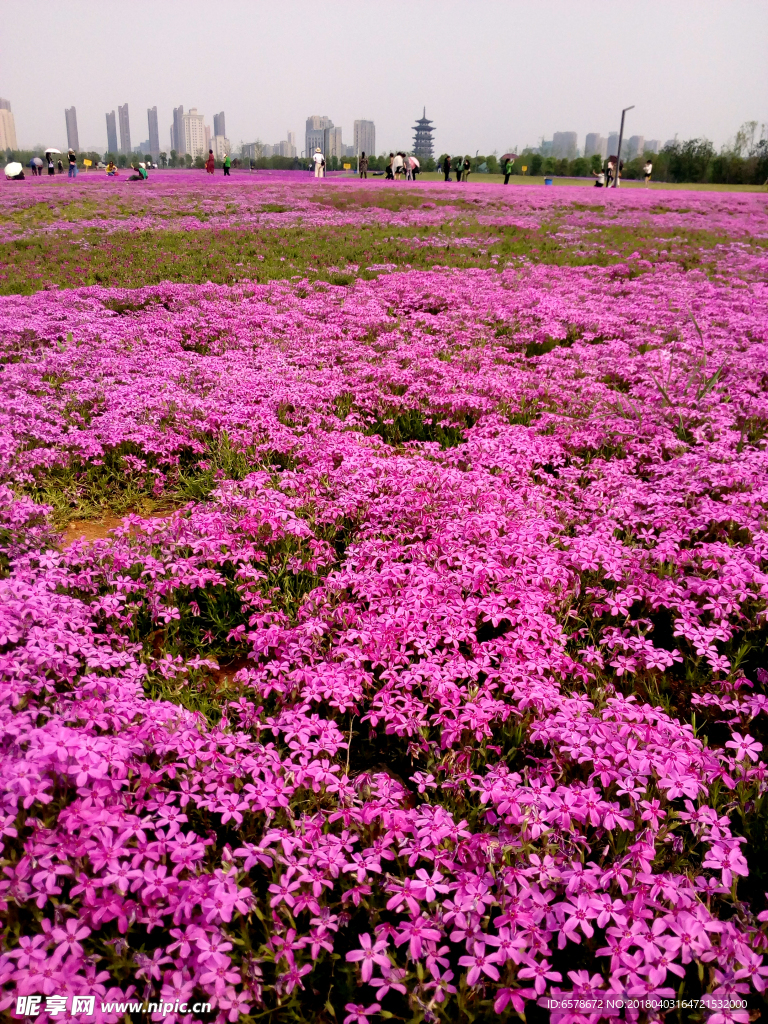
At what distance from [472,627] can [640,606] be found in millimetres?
1690

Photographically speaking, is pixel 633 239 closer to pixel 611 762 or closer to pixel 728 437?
pixel 728 437

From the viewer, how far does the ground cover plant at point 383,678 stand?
A: 2.22 metres

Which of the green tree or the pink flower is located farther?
the green tree

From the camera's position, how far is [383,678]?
361cm

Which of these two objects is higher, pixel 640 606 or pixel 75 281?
pixel 75 281

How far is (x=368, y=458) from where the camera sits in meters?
6.10

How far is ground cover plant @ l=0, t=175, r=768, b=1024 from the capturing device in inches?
87.5

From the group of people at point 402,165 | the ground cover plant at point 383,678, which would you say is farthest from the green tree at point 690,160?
the ground cover plant at point 383,678

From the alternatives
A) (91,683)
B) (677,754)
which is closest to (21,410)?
(91,683)

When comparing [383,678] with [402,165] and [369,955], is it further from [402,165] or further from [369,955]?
[402,165]

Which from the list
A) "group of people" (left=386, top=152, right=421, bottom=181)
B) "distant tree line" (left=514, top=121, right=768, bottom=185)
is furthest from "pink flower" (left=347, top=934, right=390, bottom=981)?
"distant tree line" (left=514, top=121, right=768, bottom=185)

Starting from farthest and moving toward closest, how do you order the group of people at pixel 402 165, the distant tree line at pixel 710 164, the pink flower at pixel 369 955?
the distant tree line at pixel 710 164
the group of people at pixel 402 165
the pink flower at pixel 369 955

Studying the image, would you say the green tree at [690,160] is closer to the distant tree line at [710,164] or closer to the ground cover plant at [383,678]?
the distant tree line at [710,164]

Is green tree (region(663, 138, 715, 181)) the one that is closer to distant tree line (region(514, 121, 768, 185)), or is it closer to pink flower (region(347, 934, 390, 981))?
distant tree line (region(514, 121, 768, 185))
